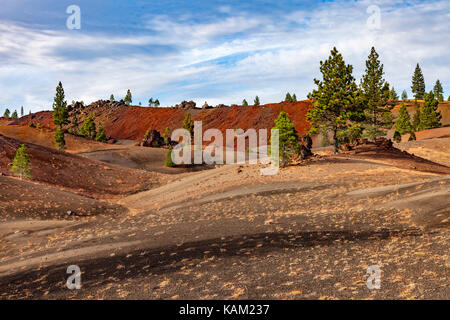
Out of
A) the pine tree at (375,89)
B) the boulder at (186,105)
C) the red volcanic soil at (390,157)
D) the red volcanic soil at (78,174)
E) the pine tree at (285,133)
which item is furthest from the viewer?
the boulder at (186,105)

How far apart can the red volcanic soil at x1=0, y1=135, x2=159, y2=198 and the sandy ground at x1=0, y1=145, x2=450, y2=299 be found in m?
Result: 14.6

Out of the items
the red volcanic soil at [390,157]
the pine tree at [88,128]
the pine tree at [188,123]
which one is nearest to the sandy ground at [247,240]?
the red volcanic soil at [390,157]

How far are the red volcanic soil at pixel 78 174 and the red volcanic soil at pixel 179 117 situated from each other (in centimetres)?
7429

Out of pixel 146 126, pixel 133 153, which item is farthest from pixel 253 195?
pixel 146 126

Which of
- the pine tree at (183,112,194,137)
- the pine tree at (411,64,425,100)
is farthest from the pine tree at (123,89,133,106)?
the pine tree at (411,64,425,100)

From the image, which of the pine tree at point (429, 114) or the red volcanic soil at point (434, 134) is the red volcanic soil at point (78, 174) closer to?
the red volcanic soil at point (434, 134)

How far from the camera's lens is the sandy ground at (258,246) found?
29.5 feet

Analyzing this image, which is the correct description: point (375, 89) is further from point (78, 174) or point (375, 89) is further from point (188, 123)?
point (188, 123)

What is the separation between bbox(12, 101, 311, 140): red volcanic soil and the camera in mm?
120125

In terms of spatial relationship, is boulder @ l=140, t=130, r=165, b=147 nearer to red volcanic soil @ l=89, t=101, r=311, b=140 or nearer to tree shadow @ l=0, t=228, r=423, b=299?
red volcanic soil @ l=89, t=101, r=311, b=140

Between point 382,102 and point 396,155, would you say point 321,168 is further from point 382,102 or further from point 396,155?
point 382,102

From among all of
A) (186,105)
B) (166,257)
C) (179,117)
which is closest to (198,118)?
(179,117)
